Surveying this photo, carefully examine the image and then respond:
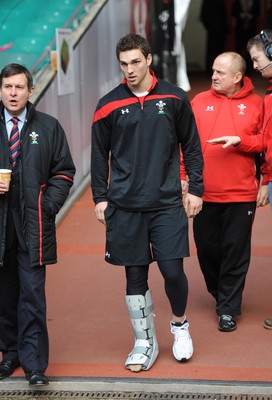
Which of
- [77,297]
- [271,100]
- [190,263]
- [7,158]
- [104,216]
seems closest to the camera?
[7,158]

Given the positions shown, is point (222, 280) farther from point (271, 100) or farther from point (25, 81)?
point (25, 81)

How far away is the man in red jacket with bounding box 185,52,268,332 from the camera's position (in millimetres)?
6285

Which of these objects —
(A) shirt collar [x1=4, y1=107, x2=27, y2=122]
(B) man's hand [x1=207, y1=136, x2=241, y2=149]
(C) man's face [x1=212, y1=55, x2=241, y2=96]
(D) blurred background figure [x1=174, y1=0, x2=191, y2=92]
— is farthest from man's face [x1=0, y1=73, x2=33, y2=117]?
(D) blurred background figure [x1=174, y1=0, x2=191, y2=92]

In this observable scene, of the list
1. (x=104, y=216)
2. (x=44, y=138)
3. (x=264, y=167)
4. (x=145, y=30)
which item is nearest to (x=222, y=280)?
(x=264, y=167)

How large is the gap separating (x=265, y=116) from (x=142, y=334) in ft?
5.48

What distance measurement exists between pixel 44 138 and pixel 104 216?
25.0 inches

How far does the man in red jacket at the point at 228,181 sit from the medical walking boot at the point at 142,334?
821 mm

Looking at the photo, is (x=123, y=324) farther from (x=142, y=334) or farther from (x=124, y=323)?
(x=142, y=334)

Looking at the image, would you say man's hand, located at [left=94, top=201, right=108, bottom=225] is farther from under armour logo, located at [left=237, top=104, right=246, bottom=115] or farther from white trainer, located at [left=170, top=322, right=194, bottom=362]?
under armour logo, located at [left=237, top=104, right=246, bottom=115]

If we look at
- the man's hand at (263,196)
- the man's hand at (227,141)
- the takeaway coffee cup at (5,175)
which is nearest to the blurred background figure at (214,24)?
the man's hand at (263,196)

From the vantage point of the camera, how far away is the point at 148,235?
564cm

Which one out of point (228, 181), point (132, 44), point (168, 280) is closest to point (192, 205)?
point (168, 280)

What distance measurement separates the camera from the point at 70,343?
6242mm

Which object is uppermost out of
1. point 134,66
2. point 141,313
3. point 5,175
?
point 134,66
